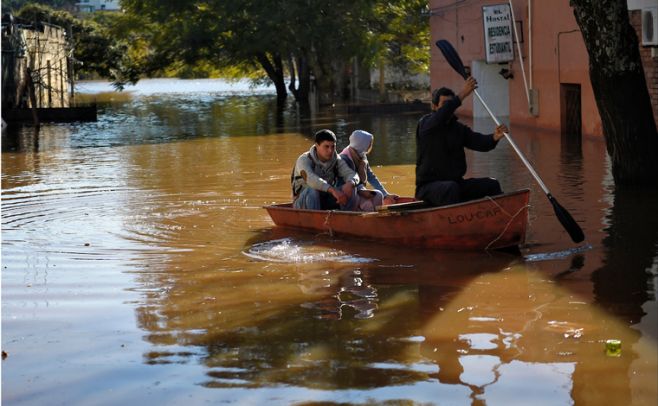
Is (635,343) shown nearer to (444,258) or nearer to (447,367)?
(447,367)

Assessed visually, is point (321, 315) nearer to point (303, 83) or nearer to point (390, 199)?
point (390, 199)

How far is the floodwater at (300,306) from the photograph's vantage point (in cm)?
755

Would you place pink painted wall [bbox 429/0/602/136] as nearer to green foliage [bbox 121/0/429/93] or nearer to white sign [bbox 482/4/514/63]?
white sign [bbox 482/4/514/63]

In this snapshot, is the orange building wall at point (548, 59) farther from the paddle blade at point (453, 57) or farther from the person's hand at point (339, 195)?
the person's hand at point (339, 195)

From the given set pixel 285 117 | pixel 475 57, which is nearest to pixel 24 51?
pixel 285 117

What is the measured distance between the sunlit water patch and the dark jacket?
3.64 ft

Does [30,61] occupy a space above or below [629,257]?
above

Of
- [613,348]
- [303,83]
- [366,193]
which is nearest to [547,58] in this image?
[366,193]

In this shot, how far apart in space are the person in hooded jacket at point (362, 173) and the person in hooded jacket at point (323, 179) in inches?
5.7

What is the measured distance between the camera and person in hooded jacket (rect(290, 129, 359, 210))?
45.0 ft

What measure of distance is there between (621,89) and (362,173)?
4200mm

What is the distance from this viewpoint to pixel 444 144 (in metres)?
12.3

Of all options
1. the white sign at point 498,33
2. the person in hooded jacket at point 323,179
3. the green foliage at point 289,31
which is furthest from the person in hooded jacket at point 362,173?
the green foliage at point 289,31

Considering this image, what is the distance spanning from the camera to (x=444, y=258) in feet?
39.8
